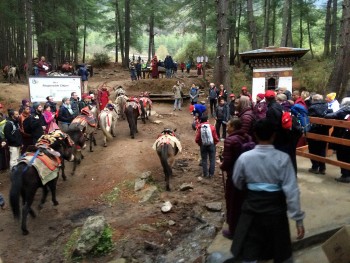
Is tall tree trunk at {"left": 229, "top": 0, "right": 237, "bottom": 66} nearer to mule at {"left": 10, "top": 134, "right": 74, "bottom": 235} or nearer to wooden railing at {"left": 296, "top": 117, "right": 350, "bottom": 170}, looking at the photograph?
wooden railing at {"left": 296, "top": 117, "right": 350, "bottom": 170}

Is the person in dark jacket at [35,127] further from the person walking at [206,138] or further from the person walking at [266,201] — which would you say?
the person walking at [266,201]

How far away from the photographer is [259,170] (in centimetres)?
334

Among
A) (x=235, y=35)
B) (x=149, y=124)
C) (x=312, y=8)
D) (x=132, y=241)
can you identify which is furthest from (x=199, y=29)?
(x=132, y=241)

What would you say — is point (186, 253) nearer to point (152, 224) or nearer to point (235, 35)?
point (152, 224)

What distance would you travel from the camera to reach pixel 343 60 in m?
14.0

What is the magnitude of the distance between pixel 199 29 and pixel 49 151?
26327 millimetres

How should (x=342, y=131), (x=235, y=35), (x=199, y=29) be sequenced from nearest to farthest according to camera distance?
(x=342, y=131)
(x=199, y=29)
(x=235, y=35)

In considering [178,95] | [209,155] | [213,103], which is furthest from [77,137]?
[178,95]

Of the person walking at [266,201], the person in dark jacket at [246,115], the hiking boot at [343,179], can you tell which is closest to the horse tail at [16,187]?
the person in dark jacket at [246,115]

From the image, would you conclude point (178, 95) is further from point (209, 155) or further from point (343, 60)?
point (209, 155)

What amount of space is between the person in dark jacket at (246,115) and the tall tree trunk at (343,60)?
31.6 feet

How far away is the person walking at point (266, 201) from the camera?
3.29m

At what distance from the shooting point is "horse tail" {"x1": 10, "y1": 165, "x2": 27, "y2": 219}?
6633 mm

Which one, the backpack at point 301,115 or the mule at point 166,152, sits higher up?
the backpack at point 301,115
